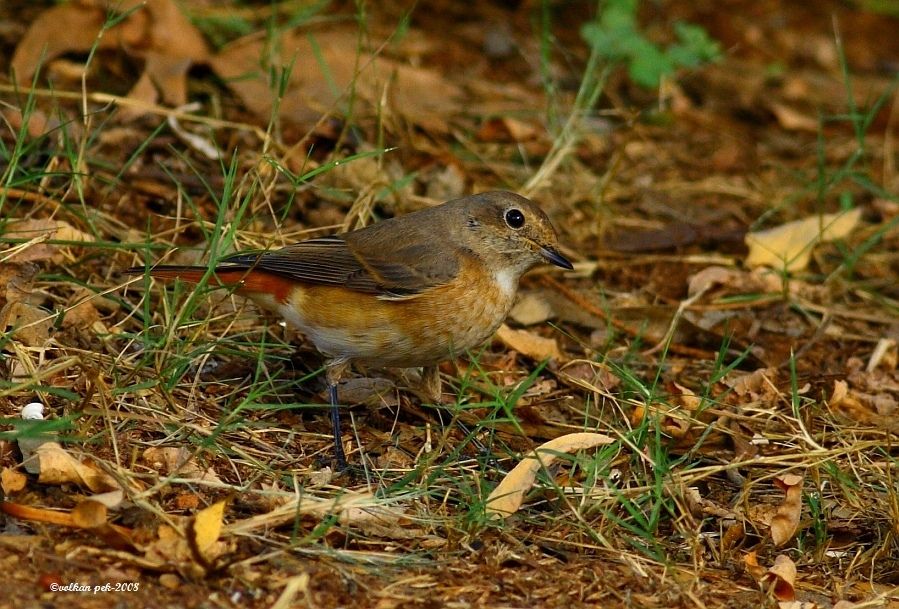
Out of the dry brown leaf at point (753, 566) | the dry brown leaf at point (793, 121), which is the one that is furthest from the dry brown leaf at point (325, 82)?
the dry brown leaf at point (753, 566)

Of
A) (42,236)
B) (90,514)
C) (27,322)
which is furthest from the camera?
(42,236)

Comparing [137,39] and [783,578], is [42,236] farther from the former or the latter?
[783,578]

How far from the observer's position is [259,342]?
5.60m

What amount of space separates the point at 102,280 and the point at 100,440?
1431 millimetres

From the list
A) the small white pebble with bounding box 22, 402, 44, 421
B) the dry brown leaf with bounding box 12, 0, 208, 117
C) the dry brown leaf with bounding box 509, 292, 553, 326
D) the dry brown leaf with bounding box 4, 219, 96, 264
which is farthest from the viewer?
the dry brown leaf with bounding box 12, 0, 208, 117

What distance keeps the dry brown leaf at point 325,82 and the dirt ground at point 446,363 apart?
3cm

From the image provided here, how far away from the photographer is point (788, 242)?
277 inches

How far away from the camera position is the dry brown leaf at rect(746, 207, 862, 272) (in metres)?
6.97

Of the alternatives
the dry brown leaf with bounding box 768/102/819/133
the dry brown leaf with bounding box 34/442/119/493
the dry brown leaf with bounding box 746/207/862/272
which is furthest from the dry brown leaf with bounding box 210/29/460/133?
the dry brown leaf with bounding box 34/442/119/493

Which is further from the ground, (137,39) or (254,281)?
(137,39)

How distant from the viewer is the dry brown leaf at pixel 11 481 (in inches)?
161

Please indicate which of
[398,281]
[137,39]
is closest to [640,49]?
[137,39]

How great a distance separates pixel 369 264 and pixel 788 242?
293cm

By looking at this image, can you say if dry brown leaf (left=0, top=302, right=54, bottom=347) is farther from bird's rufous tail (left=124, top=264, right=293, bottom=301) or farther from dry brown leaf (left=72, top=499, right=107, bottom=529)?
dry brown leaf (left=72, top=499, right=107, bottom=529)
